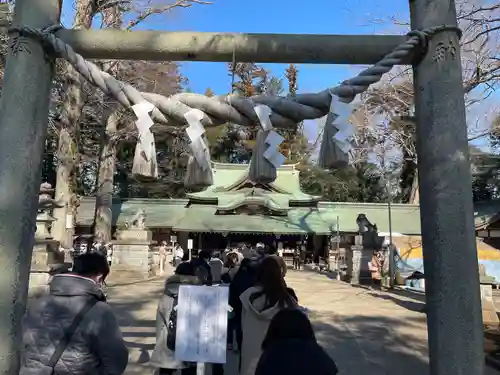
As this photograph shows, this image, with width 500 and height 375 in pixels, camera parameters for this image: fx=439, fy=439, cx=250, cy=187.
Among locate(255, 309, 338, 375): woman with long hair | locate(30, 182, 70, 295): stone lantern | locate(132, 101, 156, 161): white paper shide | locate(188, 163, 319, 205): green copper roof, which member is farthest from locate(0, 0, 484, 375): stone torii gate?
locate(188, 163, 319, 205): green copper roof

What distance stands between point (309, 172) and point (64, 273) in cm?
3171

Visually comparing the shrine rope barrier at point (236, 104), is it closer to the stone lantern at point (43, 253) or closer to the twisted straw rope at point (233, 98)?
the twisted straw rope at point (233, 98)

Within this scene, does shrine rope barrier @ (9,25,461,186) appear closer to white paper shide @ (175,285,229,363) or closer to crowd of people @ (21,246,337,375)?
crowd of people @ (21,246,337,375)

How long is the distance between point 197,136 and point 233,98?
28 centimetres

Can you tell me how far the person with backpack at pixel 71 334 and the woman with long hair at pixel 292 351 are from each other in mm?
736

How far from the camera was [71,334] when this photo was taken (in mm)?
2072

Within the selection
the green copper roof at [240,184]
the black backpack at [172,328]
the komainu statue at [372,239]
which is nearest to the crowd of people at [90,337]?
the black backpack at [172,328]

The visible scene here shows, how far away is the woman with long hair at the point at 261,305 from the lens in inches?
110

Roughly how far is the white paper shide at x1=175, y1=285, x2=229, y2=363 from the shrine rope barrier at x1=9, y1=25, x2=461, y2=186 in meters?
1.11

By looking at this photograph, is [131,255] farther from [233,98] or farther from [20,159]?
[233,98]

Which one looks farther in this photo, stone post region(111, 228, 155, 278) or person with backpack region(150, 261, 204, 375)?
stone post region(111, 228, 155, 278)

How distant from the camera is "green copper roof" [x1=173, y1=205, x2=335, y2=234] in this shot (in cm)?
2148

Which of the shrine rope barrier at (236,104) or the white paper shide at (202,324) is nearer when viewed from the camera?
the shrine rope barrier at (236,104)

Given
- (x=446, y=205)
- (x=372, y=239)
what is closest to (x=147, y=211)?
(x=372, y=239)
